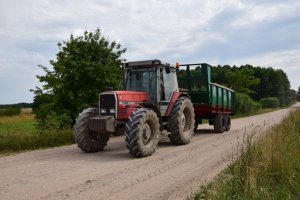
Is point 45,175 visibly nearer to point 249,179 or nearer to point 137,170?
point 137,170

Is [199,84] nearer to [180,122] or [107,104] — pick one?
[180,122]

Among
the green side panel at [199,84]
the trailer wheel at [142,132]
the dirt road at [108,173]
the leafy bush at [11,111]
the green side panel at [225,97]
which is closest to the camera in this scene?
the dirt road at [108,173]

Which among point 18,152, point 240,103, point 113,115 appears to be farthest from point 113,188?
point 240,103

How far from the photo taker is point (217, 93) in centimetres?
1684

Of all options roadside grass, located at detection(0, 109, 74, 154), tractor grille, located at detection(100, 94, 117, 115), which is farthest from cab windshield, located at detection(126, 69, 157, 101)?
roadside grass, located at detection(0, 109, 74, 154)

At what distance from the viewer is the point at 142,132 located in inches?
391

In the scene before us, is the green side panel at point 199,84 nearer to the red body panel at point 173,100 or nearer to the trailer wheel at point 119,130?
the red body panel at point 173,100

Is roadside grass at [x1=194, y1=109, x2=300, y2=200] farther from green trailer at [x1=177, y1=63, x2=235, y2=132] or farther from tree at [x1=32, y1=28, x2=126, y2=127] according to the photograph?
tree at [x1=32, y1=28, x2=126, y2=127]

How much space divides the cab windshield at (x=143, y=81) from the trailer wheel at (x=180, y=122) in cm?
84

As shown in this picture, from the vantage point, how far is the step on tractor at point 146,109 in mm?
10227

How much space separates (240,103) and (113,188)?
3385cm

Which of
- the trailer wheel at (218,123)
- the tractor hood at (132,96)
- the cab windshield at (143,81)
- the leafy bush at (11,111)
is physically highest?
the cab windshield at (143,81)

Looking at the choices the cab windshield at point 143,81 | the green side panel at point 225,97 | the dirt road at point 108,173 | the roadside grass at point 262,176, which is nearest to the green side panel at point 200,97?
the green side panel at point 225,97

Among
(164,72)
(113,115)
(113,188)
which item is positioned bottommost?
(113,188)
